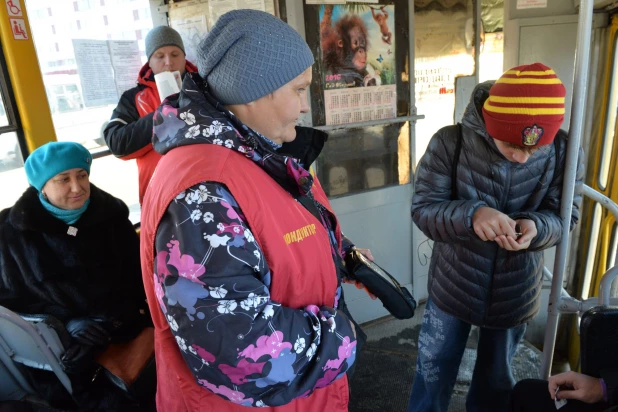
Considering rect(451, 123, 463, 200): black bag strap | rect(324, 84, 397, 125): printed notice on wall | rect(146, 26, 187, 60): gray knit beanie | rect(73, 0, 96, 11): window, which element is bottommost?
rect(451, 123, 463, 200): black bag strap

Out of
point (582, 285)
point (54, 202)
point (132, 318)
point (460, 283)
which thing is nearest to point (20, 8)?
point (54, 202)

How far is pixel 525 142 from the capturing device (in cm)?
151

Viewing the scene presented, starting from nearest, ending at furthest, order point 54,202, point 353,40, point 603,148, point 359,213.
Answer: point 54,202
point 603,148
point 353,40
point 359,213

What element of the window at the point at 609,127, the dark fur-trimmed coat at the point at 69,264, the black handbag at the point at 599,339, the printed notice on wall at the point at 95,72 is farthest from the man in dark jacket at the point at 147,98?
the window at the point at 609,127

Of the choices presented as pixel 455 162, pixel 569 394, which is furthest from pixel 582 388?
pixel 455 162

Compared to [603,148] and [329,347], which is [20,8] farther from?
[603,148]

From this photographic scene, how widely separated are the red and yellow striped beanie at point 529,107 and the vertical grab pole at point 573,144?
0.41 ft

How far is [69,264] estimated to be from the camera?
7.85 feet

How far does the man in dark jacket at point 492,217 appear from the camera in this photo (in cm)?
153

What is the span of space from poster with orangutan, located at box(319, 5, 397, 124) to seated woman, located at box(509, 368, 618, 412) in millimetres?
1948

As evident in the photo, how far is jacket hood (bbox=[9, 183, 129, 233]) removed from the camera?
2.28 meters

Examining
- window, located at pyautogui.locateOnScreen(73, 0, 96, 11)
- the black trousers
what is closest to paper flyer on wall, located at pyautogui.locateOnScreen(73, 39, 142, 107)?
window, located at pyautogui.locateOnScreen(73, 0, 96, 11)

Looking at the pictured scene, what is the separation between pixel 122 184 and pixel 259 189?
2733 mm

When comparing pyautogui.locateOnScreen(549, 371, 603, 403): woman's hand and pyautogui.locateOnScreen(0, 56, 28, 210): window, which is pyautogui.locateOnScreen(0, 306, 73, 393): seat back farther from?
pyautogui.locateOnScreen(549, 371, 603, 403): woman's hand
